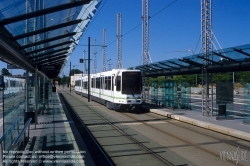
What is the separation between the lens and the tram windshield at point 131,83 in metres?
21.9

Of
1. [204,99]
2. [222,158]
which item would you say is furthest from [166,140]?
[204,99]

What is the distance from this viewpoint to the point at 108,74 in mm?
25031

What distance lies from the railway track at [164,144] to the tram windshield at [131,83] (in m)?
6.30

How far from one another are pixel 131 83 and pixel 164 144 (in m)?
11.2

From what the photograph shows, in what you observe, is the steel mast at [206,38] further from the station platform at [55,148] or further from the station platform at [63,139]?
the station platform at [55,148]

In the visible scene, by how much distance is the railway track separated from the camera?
8.74m

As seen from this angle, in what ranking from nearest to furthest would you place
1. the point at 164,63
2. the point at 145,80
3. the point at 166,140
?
the point at 166,140 < the point at 164,63 < the point at 145,80

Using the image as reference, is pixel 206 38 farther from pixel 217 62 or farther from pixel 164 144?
pixel 164 144

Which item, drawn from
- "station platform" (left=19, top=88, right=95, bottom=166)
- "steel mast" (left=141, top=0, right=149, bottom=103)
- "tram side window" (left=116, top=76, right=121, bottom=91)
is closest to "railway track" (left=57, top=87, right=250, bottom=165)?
"station platform" (left=19, top=88, right=95, bottom=166)

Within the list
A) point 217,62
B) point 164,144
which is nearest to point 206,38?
point 217,62

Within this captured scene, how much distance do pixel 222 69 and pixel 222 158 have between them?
27.3 ft

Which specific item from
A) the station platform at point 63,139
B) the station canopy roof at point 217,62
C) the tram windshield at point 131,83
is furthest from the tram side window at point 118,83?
the station platform at point 63,139

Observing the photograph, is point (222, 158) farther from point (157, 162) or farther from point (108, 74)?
point (108, 74)

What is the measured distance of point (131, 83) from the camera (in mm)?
21984
